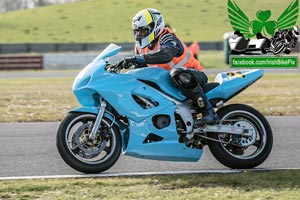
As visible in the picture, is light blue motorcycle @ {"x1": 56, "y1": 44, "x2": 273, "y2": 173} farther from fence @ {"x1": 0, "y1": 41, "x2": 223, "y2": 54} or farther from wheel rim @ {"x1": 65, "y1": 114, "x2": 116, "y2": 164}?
fence @ {"x1": 0, "y1": 41, "x2": 223, "y2": 54}

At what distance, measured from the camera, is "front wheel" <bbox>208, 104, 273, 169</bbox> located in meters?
6.58

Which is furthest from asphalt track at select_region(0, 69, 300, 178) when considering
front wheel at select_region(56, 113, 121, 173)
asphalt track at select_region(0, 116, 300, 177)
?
front wheel at select_region(56, 113, 121, 173)

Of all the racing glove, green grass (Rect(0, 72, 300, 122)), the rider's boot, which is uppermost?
the racing glove

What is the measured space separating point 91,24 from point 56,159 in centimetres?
4006

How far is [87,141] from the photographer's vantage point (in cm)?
627

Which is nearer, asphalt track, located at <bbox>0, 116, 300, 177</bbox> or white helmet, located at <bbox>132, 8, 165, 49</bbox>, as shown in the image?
white helmet, located at <bbox>132, 8, 165, 49</bbox>

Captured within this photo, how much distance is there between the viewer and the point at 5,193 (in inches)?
215

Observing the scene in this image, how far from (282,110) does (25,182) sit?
7.41m

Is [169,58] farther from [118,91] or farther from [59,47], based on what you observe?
[59,47]

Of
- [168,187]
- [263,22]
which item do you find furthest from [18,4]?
[168,187]

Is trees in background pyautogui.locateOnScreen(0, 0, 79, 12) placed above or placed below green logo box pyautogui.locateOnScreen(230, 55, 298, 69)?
above

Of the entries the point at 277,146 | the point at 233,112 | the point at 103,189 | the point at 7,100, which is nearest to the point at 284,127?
the point at 277,146

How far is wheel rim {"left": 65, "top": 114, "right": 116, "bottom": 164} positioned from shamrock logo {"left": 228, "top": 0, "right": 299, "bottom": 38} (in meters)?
8.19

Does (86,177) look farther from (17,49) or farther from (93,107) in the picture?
(17,49)
